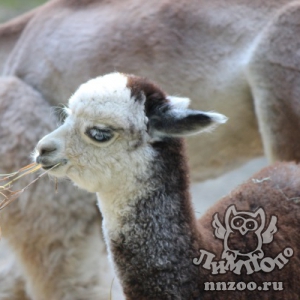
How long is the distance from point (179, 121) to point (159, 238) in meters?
0.46

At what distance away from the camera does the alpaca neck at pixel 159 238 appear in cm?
265

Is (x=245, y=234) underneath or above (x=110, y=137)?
underneath

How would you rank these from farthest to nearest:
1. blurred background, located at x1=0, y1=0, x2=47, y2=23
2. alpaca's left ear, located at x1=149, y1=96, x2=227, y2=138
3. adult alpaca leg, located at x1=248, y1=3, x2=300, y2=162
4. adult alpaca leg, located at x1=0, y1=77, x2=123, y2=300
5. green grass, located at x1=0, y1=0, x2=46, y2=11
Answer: green grass, located at x1=0, y1=0, x2=46, y2=11 → blurred background, located at x1=0, y1=0, x2=47, y2=23 → adult alpaca leg, located at x1=0, y1=77, x2=123, y2=300 → adult alpaca leg, located at x1=248, y1=3, x2=300, y2=162 → alpaca's left ear, located at x1=149, y1=96, x2=227, y2=138

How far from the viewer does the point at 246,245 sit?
109 inches

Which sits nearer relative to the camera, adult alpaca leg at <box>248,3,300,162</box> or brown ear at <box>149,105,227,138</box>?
brown ear at <box>149,105,227,138</box>

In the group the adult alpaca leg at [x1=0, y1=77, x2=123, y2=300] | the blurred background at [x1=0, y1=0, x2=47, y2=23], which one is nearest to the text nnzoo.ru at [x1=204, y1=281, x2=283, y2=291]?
the adult alpaca leg at [x1=0, y1=77, x2=123, y2=300]

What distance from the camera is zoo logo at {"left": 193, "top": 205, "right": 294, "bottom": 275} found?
2680mm

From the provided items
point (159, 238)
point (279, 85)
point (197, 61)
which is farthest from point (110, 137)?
point (197, 61)

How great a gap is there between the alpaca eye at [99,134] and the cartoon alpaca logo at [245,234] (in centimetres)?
59

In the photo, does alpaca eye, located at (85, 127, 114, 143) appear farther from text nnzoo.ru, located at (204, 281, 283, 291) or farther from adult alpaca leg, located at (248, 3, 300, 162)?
adult alpaca leg, located at (248, 3, 300, 162)

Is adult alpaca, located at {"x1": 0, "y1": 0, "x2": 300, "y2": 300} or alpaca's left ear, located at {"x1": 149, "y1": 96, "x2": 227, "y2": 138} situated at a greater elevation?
adult alpaca, located at {"x1": 0, "y1": 0, "x2": 300, "y2": 300}

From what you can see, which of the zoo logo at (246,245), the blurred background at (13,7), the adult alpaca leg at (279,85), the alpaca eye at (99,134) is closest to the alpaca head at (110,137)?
the alpaca eye at (99,134)

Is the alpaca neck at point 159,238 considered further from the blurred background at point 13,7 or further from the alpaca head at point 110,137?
the blurred background at point 13,7

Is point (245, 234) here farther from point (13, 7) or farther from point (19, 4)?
point (19, 4)
